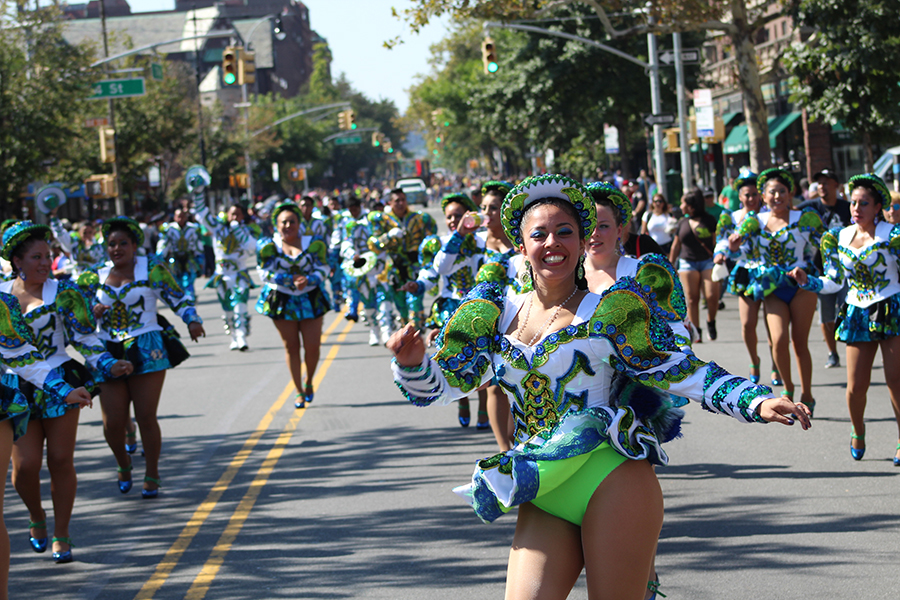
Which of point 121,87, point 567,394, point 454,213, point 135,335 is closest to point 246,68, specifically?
point 121,87

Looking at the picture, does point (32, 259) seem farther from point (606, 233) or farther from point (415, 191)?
point (415, 191)

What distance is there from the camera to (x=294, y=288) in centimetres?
1070

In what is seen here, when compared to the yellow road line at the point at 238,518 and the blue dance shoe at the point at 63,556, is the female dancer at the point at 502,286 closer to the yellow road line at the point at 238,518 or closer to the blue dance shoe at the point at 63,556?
the yellow road line at the point at 238,518

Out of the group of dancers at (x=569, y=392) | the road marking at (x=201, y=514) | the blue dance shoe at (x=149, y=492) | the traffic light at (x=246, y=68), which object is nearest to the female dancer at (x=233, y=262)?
the road marking at (x=201, y=514)

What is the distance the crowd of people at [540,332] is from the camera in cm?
353

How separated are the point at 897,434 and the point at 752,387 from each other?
5.67 metres

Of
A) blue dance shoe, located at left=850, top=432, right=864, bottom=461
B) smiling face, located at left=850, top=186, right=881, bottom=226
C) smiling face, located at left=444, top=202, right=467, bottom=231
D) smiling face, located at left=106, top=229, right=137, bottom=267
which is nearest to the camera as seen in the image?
smiling face, located at left=850, top=186, right=881, bottom=226

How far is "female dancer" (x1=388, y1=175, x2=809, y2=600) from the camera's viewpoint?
3.45 metres

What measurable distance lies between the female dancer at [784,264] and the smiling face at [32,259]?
552 centimetres

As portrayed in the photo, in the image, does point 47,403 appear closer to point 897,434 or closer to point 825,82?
point 897,434

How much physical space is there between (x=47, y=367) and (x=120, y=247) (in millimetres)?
1760

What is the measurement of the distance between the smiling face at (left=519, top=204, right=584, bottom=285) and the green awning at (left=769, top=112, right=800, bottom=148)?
36703 millimetres

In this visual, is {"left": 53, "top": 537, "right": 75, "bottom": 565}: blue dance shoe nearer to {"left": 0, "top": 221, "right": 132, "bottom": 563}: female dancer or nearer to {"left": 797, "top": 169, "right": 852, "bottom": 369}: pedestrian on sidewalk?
{"left": 0, "top": 221, "right": 132, "bottom": 563}: female dancer

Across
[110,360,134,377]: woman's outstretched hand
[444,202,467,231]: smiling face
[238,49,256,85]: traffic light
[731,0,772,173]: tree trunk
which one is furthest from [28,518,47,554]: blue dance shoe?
[238,49,256,85]: traffic light
